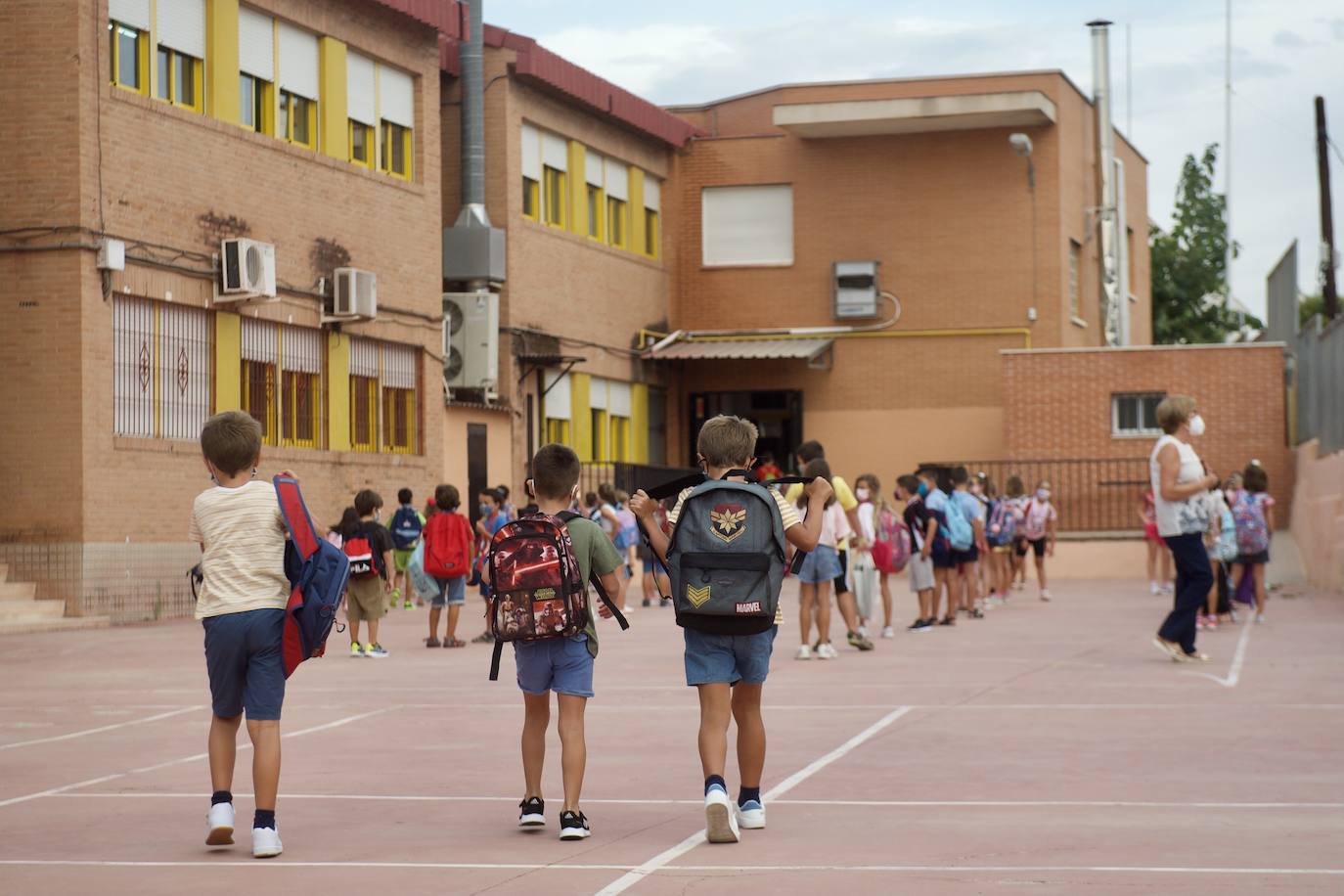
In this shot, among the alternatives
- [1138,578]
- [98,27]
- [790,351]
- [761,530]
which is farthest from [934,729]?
[790,351]

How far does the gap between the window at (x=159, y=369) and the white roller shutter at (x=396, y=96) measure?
646 cm

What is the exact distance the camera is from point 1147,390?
40.5 meters

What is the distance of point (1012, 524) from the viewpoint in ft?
93.0

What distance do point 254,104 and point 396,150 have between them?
4.33 m

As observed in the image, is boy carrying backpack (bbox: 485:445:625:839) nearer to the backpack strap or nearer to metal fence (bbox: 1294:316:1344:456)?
the backpack strap

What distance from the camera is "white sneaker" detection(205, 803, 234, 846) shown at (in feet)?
25.6

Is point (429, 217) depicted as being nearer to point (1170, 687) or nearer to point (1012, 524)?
point (1012, 524)

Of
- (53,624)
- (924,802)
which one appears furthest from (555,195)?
(924,802)

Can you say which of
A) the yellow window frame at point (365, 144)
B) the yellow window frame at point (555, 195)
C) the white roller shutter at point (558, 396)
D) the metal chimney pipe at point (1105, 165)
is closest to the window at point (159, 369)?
the yellow window frame at point (365, 144)

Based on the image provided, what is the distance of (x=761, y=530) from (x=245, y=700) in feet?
6.79

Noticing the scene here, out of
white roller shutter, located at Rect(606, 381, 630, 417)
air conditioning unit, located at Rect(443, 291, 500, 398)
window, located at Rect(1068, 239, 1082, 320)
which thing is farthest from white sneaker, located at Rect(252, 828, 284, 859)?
window, located at Rect(1068, 239, 1082, 320)

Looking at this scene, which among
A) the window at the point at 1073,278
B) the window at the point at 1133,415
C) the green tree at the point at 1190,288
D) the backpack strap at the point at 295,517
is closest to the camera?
the backpack strap at the point at 295,517

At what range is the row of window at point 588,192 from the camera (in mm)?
37656

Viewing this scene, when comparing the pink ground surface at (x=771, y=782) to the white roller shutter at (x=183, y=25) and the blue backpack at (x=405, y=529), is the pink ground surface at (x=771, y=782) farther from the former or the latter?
the blue backpack at (x=405, y=529)
